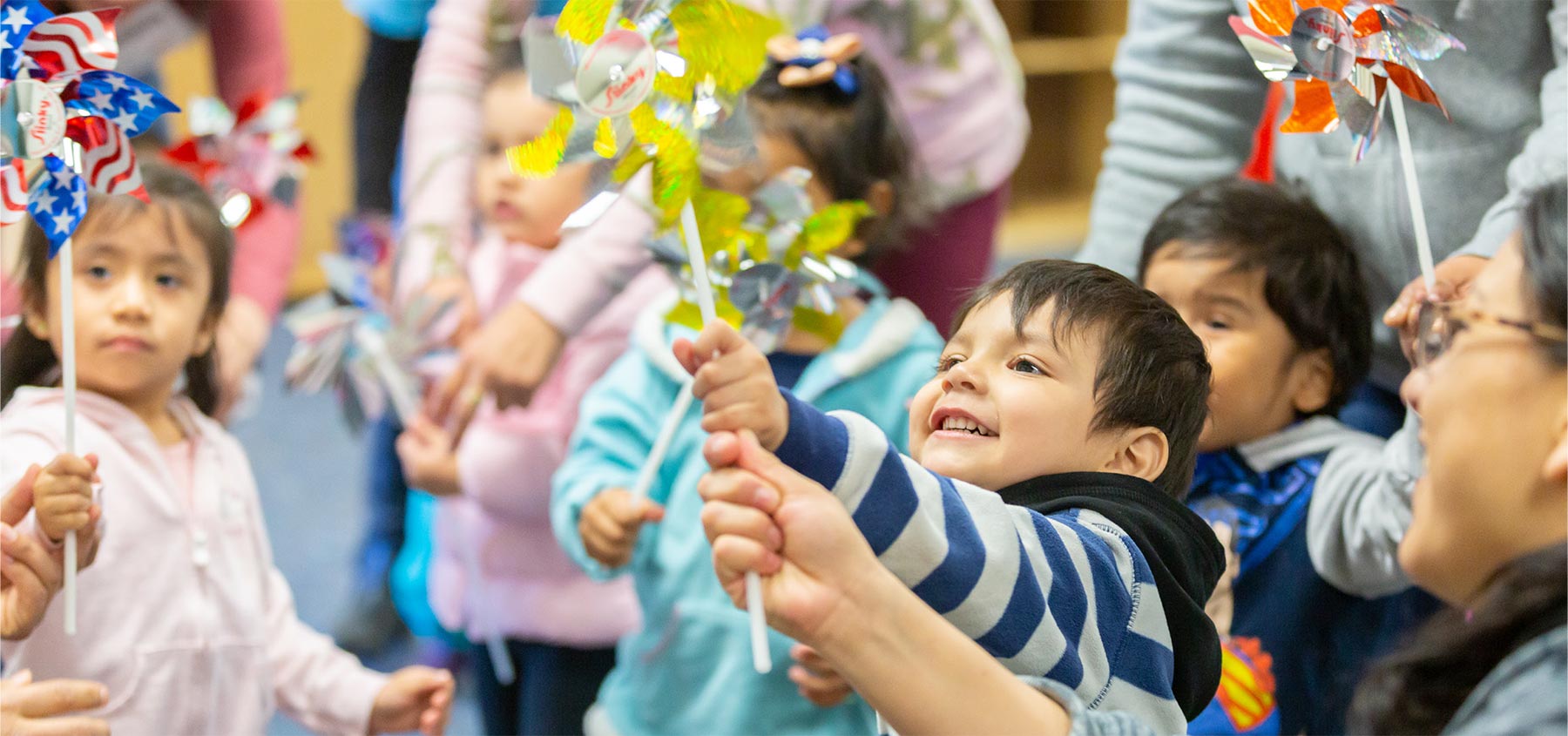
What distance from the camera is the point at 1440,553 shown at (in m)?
0.88

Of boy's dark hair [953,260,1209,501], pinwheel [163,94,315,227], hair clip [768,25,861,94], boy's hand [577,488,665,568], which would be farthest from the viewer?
pinwheel [163,94,315,227]

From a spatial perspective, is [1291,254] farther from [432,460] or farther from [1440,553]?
[432,460]

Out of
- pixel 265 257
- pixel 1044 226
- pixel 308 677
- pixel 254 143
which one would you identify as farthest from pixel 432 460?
pixel 1044 226

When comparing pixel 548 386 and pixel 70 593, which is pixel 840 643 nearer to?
pixel 70 593

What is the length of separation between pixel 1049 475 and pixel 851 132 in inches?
29.0

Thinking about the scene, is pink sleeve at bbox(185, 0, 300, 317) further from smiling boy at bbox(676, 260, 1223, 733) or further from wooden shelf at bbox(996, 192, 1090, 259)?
wooden shelf at bbox(996, 192, 1090, 259)

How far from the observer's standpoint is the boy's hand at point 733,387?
33.9 inches

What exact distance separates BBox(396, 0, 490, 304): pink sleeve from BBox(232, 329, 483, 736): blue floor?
0.75m

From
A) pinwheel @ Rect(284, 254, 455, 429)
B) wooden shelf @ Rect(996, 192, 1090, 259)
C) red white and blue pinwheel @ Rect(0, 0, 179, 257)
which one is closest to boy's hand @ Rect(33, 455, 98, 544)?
red white and blue pinwheel @ Rect(0, 0, 179, 257)

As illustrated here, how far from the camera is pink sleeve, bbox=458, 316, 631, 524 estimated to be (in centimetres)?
190

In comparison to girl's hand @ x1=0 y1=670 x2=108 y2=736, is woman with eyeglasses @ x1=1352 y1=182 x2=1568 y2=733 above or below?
above

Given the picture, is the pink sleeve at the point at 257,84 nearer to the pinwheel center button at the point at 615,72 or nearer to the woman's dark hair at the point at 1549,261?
the pinwheel center button at the point at 615,72

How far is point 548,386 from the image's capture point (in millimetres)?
1957

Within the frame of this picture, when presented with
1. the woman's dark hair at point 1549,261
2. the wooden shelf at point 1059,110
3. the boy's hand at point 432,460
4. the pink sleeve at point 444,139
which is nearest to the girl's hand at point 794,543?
the woman's dark hair at point 1549,261
